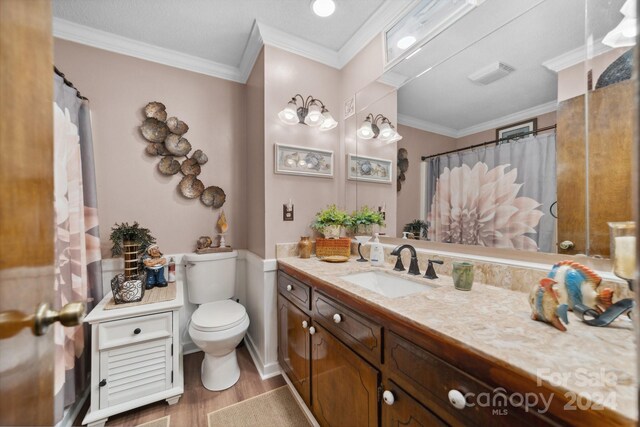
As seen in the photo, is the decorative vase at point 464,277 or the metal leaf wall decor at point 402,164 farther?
the metal leaf wall decor at point 402,164

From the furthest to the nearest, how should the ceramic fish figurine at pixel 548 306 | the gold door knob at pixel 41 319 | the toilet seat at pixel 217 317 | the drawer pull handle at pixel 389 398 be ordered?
the toilet seat at pixel 217 317 < the drawer pull handle at pixel 389 398 < the ceramic fish figurine at pixel 548 306 < the gold door knob at pixel 41 319

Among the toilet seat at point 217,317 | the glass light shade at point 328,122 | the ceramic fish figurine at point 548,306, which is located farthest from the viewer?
the glass light shade at point 328,122

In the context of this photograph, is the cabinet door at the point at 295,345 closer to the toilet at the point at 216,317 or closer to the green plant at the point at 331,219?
the toilet at the point at 216,317

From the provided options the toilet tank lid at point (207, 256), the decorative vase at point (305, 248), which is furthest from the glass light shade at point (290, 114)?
the toilet tank lid at point (207, 256)

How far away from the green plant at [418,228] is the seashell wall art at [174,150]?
169 cm

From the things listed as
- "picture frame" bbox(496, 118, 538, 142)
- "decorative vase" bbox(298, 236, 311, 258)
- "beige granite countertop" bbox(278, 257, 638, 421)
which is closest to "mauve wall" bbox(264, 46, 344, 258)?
"decorative vase" bbox(298, 236, 311, 258)

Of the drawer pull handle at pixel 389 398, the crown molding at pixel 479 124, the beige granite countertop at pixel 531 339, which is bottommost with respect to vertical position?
the drawer pull handle at pixel 389 398

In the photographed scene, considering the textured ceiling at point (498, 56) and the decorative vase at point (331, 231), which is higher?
the textured ceiling at point (498, 56)

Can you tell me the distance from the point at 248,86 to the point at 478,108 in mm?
1907

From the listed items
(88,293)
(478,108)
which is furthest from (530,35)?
(88,293)

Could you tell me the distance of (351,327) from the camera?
39.6 inches

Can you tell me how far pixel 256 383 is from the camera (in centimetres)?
173

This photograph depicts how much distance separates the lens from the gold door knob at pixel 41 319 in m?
0.40

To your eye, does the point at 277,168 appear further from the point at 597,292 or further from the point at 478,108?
the point at 597,292
